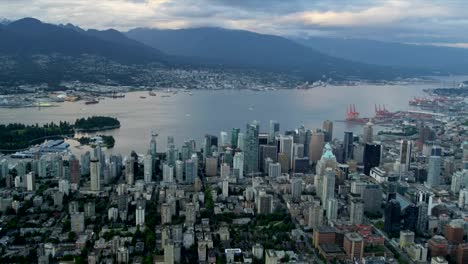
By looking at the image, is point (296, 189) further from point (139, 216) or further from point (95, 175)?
point (95, 175)

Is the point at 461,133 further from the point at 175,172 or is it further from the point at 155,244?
the point at 155,244

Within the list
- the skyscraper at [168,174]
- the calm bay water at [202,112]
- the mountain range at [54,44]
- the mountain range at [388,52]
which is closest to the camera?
the skyscraper at [168,174]

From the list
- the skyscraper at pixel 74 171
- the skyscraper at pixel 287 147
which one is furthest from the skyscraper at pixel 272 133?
the skyscraper at pixel 74 171

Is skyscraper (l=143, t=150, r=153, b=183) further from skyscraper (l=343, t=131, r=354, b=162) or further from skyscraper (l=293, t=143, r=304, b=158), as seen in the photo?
skyscraper (l=343, t=131, r=354, b=162)

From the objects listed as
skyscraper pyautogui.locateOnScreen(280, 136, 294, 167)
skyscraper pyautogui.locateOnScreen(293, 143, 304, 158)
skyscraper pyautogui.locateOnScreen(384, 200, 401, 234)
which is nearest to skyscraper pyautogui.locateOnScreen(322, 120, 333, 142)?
skyscraper pyautogui.locateOnScreen(293, 143, 304, 158)

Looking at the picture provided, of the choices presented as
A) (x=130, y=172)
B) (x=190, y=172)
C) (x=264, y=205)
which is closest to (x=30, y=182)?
(x=130, y=172)

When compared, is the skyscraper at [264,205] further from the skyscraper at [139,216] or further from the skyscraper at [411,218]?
the skyscraper at [411,218]
